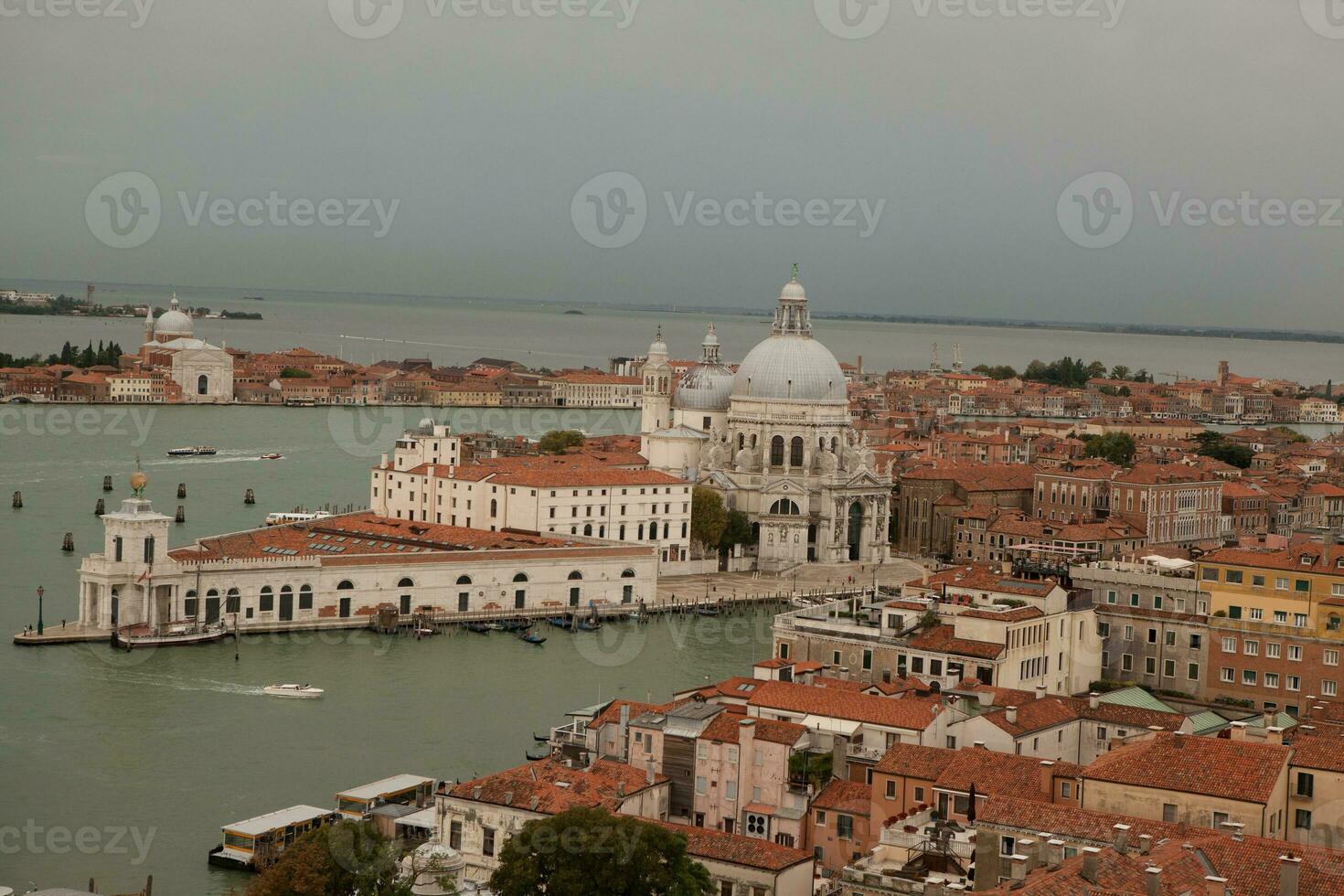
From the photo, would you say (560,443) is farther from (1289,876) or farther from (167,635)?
(1289,876)

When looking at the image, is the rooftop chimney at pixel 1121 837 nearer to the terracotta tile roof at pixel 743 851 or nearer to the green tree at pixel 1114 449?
the terracotta tile roof at pixel 743 851

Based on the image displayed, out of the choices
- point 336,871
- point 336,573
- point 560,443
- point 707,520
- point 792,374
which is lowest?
point 336,871

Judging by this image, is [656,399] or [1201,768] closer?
[1201,768]

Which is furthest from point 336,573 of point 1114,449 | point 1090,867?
point 1114,449

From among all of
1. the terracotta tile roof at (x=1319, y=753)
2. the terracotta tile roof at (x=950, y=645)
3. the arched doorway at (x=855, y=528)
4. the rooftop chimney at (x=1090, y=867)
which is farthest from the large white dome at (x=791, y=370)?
the rooftop chimney at (x=1090, y=867)

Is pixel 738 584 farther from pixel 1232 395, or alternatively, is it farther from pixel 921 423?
pixel 1232 395

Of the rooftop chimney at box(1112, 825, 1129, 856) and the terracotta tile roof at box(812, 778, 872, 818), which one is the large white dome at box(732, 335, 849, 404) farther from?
the rooftop chimney at box(1112, 825, 1129, 856)

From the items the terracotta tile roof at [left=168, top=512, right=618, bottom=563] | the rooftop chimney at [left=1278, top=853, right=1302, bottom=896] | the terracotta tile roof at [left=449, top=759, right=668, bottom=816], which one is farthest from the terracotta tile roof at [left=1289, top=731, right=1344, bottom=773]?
the terracotta tile roof at [left=168, top=512, right=618, bottom=563]

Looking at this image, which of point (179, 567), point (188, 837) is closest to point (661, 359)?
point (179, 567)
